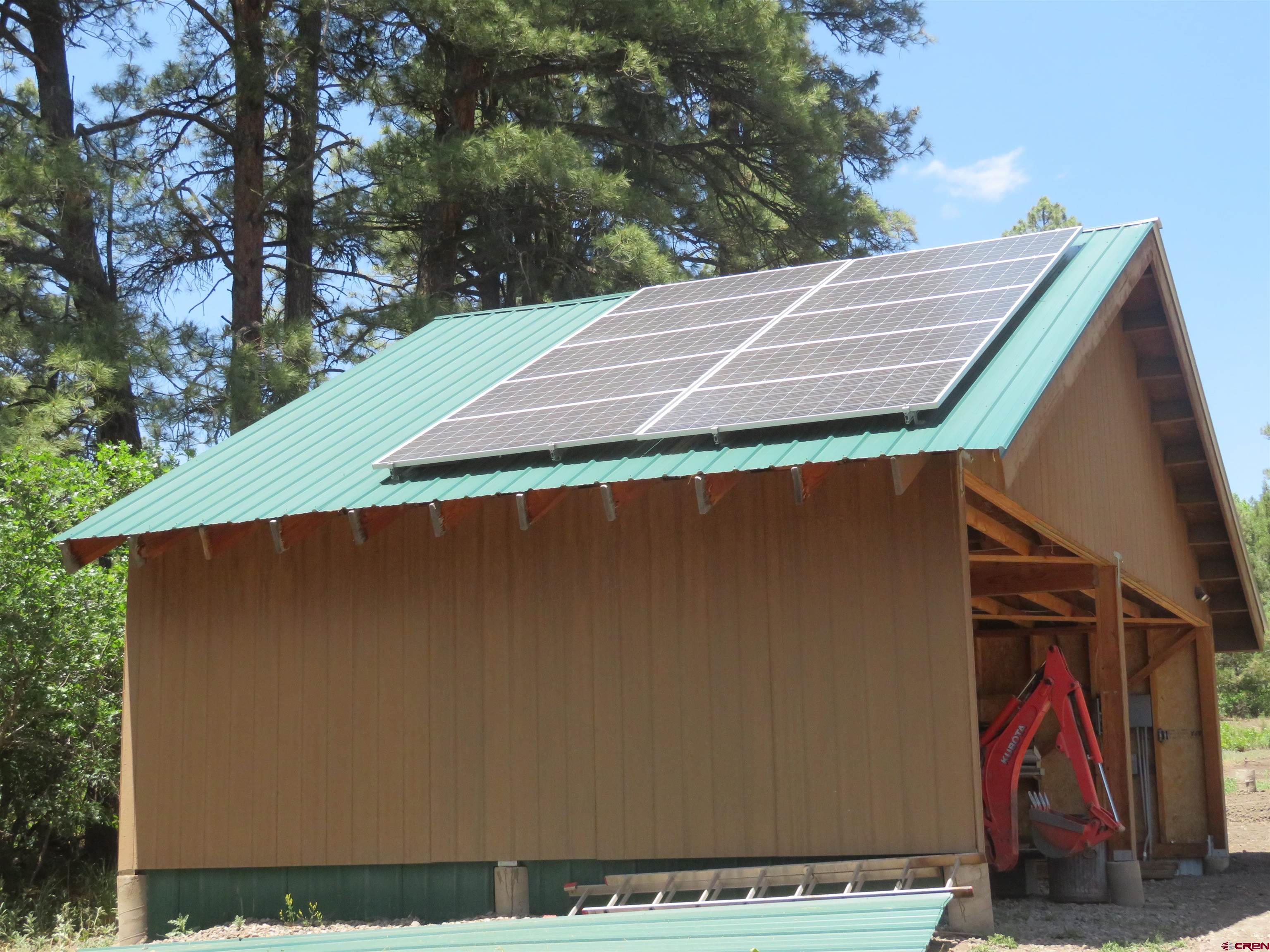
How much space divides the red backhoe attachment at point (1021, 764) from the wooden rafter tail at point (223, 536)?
6.25 m

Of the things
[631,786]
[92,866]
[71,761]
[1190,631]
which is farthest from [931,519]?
[92,866]

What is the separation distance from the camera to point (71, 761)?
15.2 m

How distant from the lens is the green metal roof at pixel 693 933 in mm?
6695

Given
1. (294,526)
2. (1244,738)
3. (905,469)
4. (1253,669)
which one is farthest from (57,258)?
(1253,669)

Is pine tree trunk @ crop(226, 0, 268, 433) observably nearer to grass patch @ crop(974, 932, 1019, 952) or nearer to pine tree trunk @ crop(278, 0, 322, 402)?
pine tree trunk @ crop(278, 0, 322, 402)

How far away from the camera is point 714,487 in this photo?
8.78m

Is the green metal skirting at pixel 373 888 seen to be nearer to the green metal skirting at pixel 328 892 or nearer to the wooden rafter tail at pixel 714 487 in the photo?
the green metal skirting at pixel 328 892

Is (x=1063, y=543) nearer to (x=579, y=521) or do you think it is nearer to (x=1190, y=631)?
(x=579, y=521)

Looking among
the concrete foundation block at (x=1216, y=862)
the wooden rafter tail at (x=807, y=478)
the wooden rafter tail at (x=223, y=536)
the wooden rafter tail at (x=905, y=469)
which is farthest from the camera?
the concrete foundation block at (x=1216, y=862)

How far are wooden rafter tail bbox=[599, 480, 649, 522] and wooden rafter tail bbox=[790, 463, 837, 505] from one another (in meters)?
1.06

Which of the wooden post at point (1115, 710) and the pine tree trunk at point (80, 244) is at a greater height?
the pine tree trunk at point (80, 244)

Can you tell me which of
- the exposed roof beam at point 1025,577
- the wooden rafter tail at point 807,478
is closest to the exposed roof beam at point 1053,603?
the exposed roof beam at point 1025,577

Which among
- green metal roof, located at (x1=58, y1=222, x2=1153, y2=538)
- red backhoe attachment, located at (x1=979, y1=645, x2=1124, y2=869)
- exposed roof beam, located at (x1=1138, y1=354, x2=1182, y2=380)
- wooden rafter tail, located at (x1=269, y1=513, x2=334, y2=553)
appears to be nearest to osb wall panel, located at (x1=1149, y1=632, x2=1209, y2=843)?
exposed roof beam, located at (x1=1138, y1=354, x2=1182, y2=380)

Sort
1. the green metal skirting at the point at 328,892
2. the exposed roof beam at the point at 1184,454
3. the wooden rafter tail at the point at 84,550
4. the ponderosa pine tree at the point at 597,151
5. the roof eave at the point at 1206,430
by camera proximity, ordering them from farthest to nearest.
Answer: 1. the ponderosa pine tree at the point at 597,151
2. the exposed roof beam at the point at 1184,454
3. the roof eave at the point at 1206,430
4. the wooden rafter tail at the point at 84,550
5. the green metal skirting at the point at 328,892
